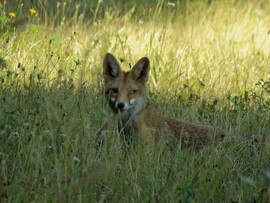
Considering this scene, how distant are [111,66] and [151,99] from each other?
2.77 ft

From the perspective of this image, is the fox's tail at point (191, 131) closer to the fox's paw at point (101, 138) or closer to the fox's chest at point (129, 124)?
the fox's chest at point (129, 124)

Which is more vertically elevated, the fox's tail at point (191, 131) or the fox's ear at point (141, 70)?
the fox's ear at point (141, 70)

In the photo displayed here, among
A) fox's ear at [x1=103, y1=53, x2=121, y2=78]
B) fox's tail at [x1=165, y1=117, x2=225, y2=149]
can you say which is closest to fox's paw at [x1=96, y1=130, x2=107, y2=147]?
fox's ear at [x1=103, y1=53, x2=121, y2=78]

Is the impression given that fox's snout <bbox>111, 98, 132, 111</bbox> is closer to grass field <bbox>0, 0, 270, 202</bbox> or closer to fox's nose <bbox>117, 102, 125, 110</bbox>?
fox's nose <bbox>117, 102, 125, 110</bbox>

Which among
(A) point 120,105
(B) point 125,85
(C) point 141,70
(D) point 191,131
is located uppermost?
(C) point 141,70

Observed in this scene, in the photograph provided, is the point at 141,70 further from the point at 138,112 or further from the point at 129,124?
the point at 129,124

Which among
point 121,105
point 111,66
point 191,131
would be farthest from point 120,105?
point 191,131

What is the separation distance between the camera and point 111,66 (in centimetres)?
657

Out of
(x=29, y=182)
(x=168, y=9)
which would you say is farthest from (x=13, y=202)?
(x=168, y=9)

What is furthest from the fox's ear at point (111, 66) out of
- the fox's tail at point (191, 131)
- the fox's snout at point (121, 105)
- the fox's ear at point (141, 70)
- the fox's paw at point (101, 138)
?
the fox's paw at point (101, 138)

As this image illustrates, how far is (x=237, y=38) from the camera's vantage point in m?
10.4

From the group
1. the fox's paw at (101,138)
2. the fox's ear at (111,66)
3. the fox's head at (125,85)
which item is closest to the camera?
the fox's paw at (101,138)

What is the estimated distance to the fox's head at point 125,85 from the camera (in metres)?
6.40

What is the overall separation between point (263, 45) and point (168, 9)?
1.90 metres
